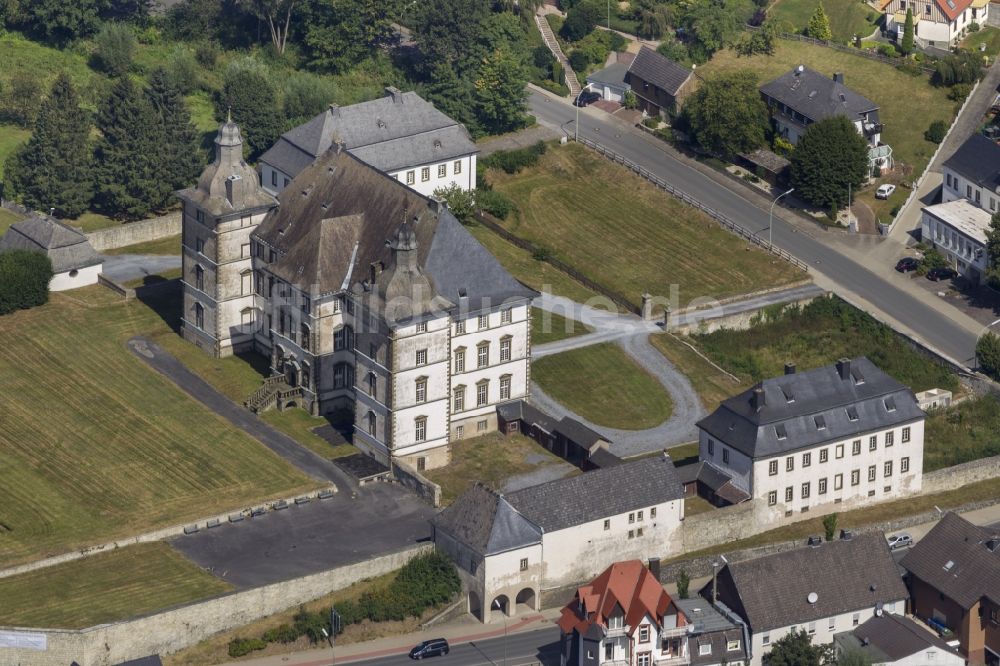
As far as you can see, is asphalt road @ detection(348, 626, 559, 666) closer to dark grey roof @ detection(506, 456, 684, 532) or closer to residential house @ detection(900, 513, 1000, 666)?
dark grey roof @ detection(506, 456, 684, 532)

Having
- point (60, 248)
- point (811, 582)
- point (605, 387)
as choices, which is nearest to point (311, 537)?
point (605, 387)

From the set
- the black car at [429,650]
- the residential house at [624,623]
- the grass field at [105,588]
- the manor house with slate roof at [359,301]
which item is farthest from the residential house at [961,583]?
the grass field at [105,588]

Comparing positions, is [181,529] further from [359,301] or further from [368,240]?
[368,240]

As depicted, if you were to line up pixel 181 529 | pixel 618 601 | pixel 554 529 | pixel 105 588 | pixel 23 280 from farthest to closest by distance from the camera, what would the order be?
1. pixel 23 280
2. pixel 181 529
3. pixel 554 529
4. pixel 105 588
5. pixel 618 601

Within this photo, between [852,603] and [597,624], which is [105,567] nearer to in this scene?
[597,624]

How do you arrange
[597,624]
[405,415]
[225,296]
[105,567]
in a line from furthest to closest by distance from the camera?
[225,296]
[405,415]
[105,567]
[597,624]

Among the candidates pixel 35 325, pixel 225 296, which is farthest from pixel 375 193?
pixel 35 325
